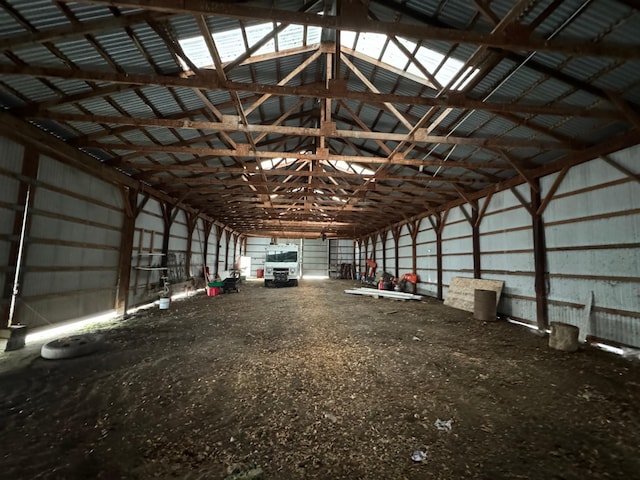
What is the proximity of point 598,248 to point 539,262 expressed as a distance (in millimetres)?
1528

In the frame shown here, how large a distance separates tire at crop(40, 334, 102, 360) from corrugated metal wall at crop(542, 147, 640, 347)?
11.3 m

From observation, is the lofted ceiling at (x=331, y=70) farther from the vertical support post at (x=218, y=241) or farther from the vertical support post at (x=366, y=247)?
the vertical support post at (x=366, y=247)

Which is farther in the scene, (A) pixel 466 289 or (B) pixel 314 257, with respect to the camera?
(B) pixel 314 257

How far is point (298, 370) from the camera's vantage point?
15.0ft

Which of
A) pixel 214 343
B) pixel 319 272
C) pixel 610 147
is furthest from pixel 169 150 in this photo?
pixel 319 272

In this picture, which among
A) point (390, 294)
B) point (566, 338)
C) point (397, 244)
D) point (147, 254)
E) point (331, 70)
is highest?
point (331, 70)

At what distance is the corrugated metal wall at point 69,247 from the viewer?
624cm

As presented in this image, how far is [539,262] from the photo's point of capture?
8.00 metres

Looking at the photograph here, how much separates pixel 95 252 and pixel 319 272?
79.5ft

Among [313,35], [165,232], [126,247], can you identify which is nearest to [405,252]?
[165,232]

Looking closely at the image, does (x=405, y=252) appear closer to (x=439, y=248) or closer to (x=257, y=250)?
(x=439, y=248)

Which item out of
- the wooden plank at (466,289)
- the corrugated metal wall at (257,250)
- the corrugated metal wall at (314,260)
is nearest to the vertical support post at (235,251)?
the corrugated metal wall at (257,250)

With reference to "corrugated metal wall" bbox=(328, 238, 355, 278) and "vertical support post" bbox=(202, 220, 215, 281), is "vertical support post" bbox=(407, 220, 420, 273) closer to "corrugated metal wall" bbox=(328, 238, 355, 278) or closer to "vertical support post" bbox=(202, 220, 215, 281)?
"vertical support post" bbox=(202, 220, 215, 281)

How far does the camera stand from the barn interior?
9.43ft
